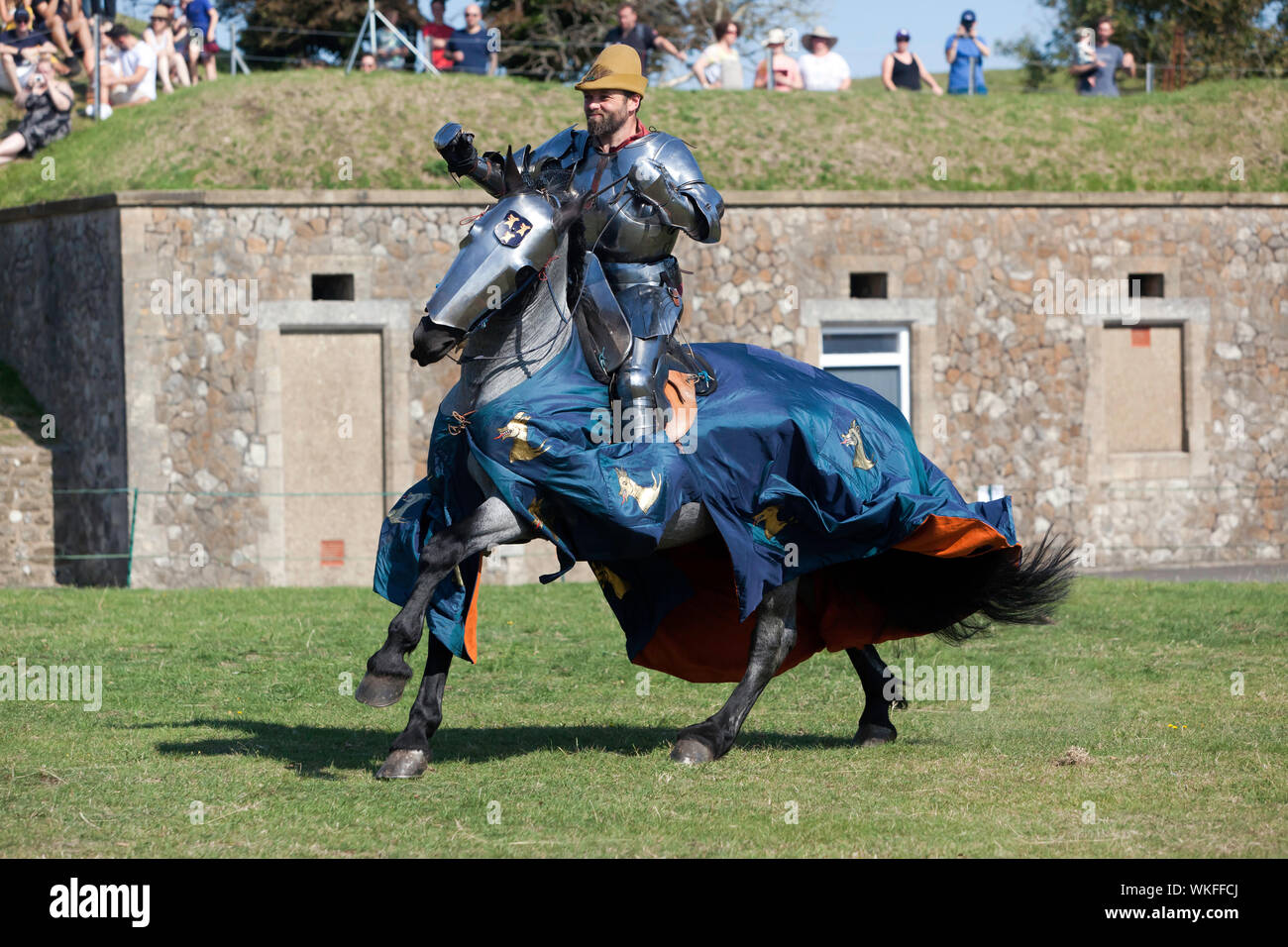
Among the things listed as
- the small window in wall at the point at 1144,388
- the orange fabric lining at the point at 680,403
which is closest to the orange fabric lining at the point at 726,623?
the orange fabric lining at the point at 680,403

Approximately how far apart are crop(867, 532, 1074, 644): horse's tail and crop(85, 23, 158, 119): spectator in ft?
54.6

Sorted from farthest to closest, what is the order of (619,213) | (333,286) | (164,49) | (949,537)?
(164,49)
(333,286)
(949,537)
(619,213)

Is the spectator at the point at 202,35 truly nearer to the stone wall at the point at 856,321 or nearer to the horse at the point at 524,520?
the stone wall at the point at 856,321

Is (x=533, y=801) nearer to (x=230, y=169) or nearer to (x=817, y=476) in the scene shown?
(x=817, y=476)

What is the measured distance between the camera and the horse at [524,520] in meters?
6.89

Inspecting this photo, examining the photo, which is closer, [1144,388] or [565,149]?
[565,149]

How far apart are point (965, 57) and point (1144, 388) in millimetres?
6109

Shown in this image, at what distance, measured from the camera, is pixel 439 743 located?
27.8 ft

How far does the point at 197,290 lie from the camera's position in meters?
19.8

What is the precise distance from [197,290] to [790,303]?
747 centimetres

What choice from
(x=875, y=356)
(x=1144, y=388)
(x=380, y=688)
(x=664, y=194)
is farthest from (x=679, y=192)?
(x=1144, y=388)

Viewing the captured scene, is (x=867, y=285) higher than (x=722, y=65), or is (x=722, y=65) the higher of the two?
(x=722, y=65)

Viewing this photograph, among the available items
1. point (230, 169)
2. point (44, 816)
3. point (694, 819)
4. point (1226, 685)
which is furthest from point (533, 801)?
point (230, 169)

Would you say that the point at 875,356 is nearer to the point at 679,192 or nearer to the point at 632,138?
the point at 632,138
